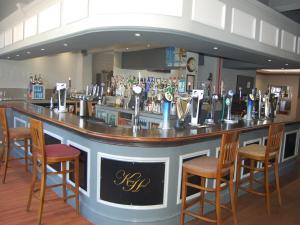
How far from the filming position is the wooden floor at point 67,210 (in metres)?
2.84

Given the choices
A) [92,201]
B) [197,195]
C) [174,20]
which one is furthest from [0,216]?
[174,20]

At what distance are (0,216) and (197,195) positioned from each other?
196 cm

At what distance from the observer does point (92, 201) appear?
282 cm

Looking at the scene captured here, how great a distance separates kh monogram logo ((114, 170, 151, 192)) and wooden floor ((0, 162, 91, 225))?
1.92 ft

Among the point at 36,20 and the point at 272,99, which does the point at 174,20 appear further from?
the point at 272,99

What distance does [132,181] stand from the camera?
8.56 ft

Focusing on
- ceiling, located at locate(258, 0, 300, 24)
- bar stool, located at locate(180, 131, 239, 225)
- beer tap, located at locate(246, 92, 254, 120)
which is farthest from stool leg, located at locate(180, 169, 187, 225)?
ceiling, located at locate(258, 0, 300, 24)

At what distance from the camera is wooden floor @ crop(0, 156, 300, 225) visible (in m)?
2.84

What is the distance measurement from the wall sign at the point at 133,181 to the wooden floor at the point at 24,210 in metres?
0.48

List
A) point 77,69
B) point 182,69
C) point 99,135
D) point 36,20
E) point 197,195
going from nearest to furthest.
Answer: point 99,135 < point 197,195 < point 36,20 < point 182,69 < point 77,69

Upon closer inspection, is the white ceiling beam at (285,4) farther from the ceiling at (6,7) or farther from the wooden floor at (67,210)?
the ceiling at (6,7)

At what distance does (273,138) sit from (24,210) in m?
2.73

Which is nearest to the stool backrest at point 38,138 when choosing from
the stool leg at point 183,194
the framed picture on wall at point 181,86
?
the stool leg at point 183,194

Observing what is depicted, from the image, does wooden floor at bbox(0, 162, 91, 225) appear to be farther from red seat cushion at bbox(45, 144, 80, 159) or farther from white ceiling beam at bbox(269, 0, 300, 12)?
white ceiling beam at bbox(269, 0, 300, 12)
